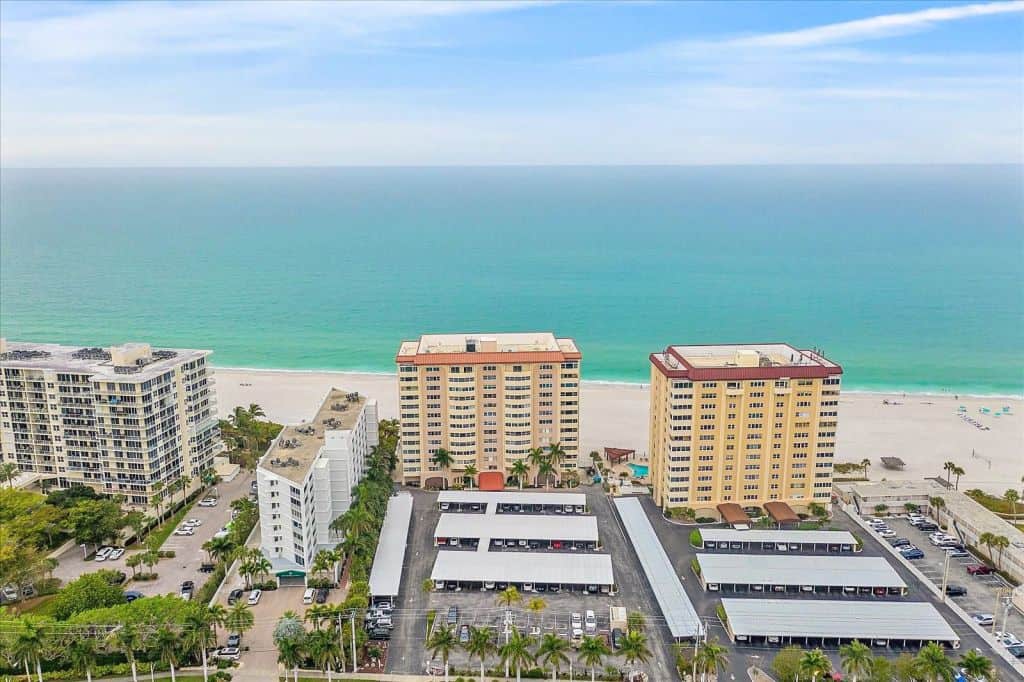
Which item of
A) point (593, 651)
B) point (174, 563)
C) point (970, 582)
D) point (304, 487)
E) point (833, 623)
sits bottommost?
point (970, 582)

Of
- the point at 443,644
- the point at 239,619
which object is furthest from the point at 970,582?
the point at 239,619

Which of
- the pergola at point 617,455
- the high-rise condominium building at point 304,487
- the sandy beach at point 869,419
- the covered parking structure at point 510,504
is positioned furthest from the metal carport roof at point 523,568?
the sandy beach at point 869,419

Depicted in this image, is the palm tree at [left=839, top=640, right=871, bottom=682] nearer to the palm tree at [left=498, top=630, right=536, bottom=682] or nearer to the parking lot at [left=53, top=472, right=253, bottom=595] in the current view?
the palm tree at [left=498, top=630, right=536, bottom=682]

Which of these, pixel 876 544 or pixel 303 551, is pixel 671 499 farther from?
pixel 303 551

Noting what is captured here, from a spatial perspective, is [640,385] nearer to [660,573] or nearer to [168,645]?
[660,573]

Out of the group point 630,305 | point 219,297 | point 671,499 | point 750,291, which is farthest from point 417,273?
point 671,499
